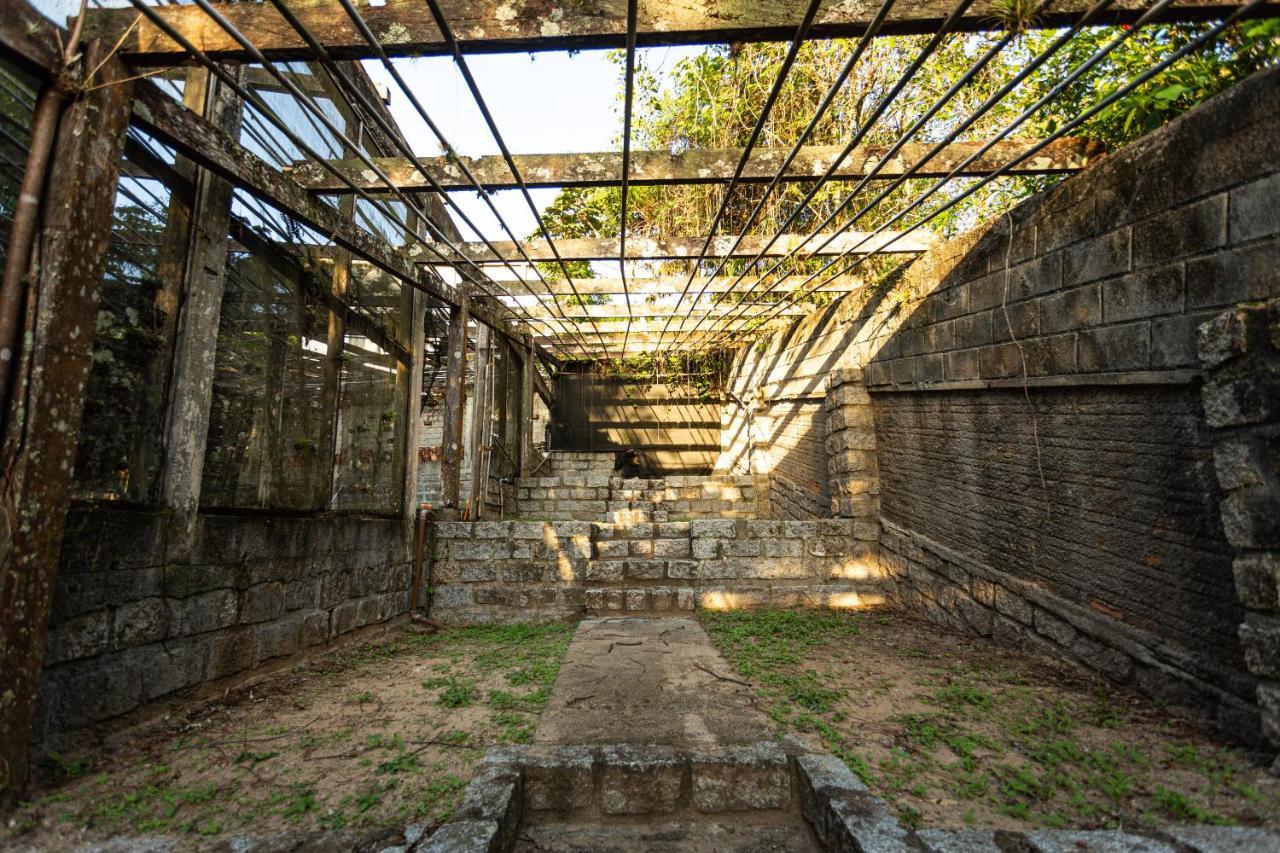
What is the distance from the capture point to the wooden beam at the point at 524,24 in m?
2.30

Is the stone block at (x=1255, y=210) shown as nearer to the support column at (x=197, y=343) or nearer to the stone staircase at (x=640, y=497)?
the support column at (x=197, y=343)

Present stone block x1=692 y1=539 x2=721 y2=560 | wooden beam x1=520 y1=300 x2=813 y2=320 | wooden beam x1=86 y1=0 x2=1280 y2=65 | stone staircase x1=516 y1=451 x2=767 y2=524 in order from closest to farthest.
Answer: wooden beam x1=86 y1=0 x2=1280 y2=65, stone block x1=692 y1=539 x2=721 y2=560, wooden beam x1=520 y1=300 x2=813 y2=320, stone staircase x1=516 y1=451 x2=767 y2=524

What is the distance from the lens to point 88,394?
2.49 metres

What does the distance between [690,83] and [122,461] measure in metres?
5.81

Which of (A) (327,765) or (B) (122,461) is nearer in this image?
(A) (327,765)

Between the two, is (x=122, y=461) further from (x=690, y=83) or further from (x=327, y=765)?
(x=690, y=83)

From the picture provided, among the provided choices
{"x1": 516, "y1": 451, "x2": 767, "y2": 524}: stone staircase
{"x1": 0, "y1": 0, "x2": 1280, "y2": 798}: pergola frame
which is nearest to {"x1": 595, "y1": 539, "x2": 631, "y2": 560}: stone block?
{"x1": 516, "y1": 451, "x2": 767, "y2": 524}: stone staircase

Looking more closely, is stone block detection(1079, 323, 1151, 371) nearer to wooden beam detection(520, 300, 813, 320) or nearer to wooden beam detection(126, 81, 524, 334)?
wooden beam detection(520, 300, 813, 320)

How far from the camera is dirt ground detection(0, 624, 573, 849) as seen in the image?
2.04 meters

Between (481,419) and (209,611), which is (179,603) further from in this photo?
(481,419)

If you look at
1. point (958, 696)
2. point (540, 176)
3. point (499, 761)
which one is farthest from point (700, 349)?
point (499, 761)

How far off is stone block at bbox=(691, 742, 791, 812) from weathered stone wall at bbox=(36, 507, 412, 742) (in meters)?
2.85

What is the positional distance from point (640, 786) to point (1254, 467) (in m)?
2.99

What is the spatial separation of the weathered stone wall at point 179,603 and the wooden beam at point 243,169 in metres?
1.88
